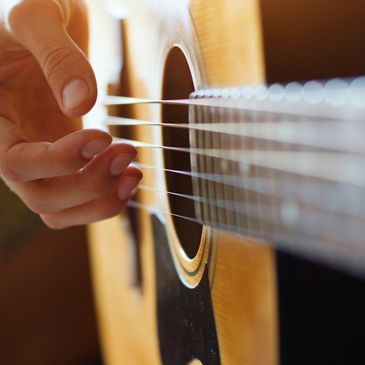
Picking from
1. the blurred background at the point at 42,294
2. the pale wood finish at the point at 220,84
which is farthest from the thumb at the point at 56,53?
the blurred background at the point at 42,294

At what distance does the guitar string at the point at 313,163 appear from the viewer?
0.30 meters

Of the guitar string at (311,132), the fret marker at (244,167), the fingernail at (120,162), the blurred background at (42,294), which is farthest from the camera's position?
the blurred background at (42,294)

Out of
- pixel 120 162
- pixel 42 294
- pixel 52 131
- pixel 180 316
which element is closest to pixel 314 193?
pixel 120 162

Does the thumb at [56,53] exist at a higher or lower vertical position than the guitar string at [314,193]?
higher

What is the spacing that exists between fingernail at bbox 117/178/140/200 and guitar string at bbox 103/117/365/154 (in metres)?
0.18

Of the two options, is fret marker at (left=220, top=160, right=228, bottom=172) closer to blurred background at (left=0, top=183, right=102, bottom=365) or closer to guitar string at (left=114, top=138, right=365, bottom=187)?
guitar string at (left=114, top=138, right=365, bottom=187)

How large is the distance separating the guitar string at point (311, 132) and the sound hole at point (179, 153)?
12 cm

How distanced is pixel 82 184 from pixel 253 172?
0.75 feet

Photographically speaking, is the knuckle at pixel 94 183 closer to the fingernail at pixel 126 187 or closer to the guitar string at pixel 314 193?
the fingernail at pixel 126 187

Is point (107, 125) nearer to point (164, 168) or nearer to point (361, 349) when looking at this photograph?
point (164, 168)

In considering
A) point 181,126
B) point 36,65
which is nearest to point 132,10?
point 36,65

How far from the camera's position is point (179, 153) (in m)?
0.57

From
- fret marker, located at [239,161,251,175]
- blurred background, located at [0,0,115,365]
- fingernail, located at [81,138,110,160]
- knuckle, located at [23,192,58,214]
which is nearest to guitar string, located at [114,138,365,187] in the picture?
fret marker, located at [239,161,251,175]

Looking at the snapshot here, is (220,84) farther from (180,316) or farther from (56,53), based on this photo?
(180,316)
